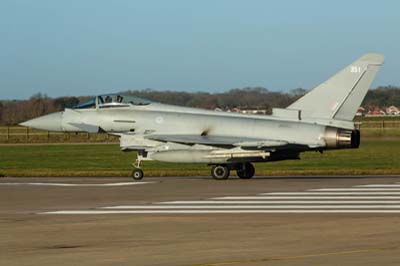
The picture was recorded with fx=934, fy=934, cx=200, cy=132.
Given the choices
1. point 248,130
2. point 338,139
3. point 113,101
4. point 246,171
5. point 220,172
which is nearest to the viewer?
point 338,139

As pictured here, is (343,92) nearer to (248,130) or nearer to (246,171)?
(248,130)

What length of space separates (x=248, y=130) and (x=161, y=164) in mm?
11803

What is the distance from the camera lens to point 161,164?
39188mm

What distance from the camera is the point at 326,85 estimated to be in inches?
1094

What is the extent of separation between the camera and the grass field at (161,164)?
107 feet

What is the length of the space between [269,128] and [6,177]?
9.25 meters

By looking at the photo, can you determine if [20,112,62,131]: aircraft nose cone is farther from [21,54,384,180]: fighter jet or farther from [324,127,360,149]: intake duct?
[324,127,360,149]: intake duct

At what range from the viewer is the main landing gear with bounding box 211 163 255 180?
28031 millimetres
